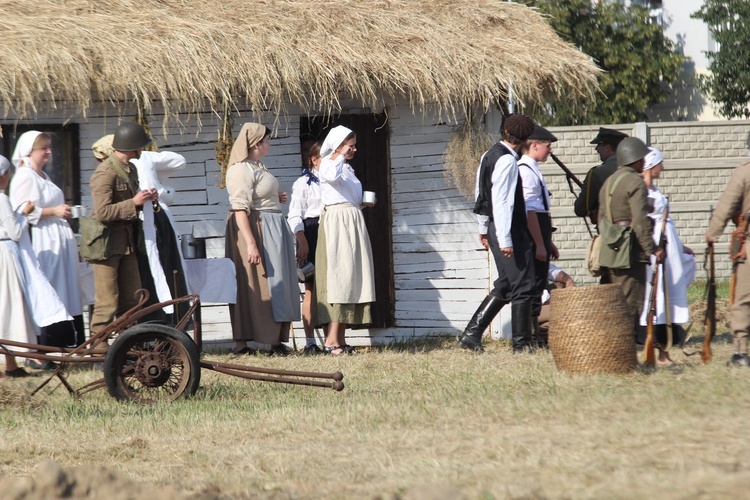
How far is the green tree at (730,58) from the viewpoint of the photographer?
75.5ft

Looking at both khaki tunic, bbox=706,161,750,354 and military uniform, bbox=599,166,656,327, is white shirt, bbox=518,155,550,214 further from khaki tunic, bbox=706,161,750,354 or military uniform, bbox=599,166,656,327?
khaki tunic, bbox=706,161,750,354

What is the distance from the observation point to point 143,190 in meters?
7.91

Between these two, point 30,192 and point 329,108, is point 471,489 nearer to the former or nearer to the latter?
point 30,192

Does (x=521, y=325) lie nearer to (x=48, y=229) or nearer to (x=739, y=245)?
(x=739, y=245)

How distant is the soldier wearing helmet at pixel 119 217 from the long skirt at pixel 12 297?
513mm

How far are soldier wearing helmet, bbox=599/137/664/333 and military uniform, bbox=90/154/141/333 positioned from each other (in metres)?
3.44

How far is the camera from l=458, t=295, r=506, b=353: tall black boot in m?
8.75

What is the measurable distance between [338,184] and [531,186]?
158 centimetres

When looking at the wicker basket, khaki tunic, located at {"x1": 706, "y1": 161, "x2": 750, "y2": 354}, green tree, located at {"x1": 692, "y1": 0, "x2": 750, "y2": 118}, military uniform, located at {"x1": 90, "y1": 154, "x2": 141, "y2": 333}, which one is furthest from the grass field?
green tree, located at {"x1": 692, "y1": 0, "x2": 750, "y2": 118}

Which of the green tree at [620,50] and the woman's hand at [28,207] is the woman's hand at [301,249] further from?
the green tree at [620,50]

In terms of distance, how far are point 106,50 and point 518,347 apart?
4.14 m

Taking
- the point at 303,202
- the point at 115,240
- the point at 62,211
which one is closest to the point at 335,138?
the point at 303,202

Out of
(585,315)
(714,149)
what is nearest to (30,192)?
(585,315)

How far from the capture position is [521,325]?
8.53 meters
